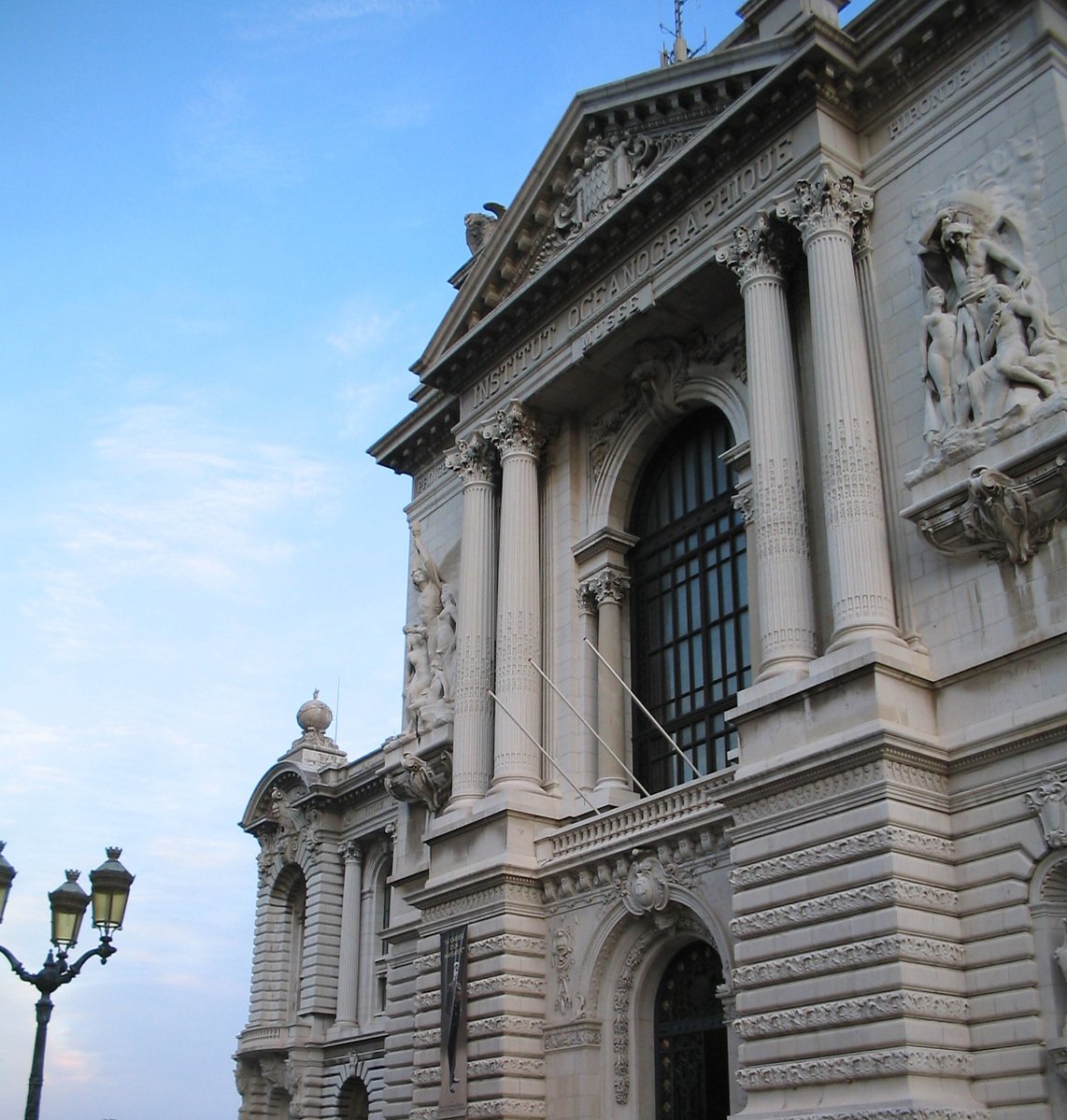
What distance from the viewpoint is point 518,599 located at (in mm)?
28969

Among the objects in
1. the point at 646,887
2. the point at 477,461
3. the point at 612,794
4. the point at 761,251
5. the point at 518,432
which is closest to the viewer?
the point at 646,887

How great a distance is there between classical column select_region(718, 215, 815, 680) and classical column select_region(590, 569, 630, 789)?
174 inches

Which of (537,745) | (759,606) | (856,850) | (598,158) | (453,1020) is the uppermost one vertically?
(598,158)

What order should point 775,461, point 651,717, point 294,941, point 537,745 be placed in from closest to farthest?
1. point 775,461
2. point 651,717
3. point 537,745
4. point 294,941

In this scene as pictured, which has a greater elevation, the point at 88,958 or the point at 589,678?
the point at 589,678

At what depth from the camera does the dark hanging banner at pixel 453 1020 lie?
25297 mm

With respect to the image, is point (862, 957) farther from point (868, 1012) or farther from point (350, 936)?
point (350, 936)

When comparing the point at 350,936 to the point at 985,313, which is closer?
the point at 985,313

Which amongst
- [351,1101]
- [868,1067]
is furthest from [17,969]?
[351,1101]

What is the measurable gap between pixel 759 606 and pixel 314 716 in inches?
1470

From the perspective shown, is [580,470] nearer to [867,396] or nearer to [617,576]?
[617,576]

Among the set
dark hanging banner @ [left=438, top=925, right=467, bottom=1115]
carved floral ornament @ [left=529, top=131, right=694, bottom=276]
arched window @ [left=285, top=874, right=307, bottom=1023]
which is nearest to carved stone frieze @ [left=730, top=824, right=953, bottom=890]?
dark hanging banner @ [left=438, top=925, right=467, bottom=1115]

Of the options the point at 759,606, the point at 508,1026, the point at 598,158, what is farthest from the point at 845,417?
the point at 508,1026

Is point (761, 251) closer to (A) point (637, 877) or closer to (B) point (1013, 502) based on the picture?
(B) point (1013, 502)
